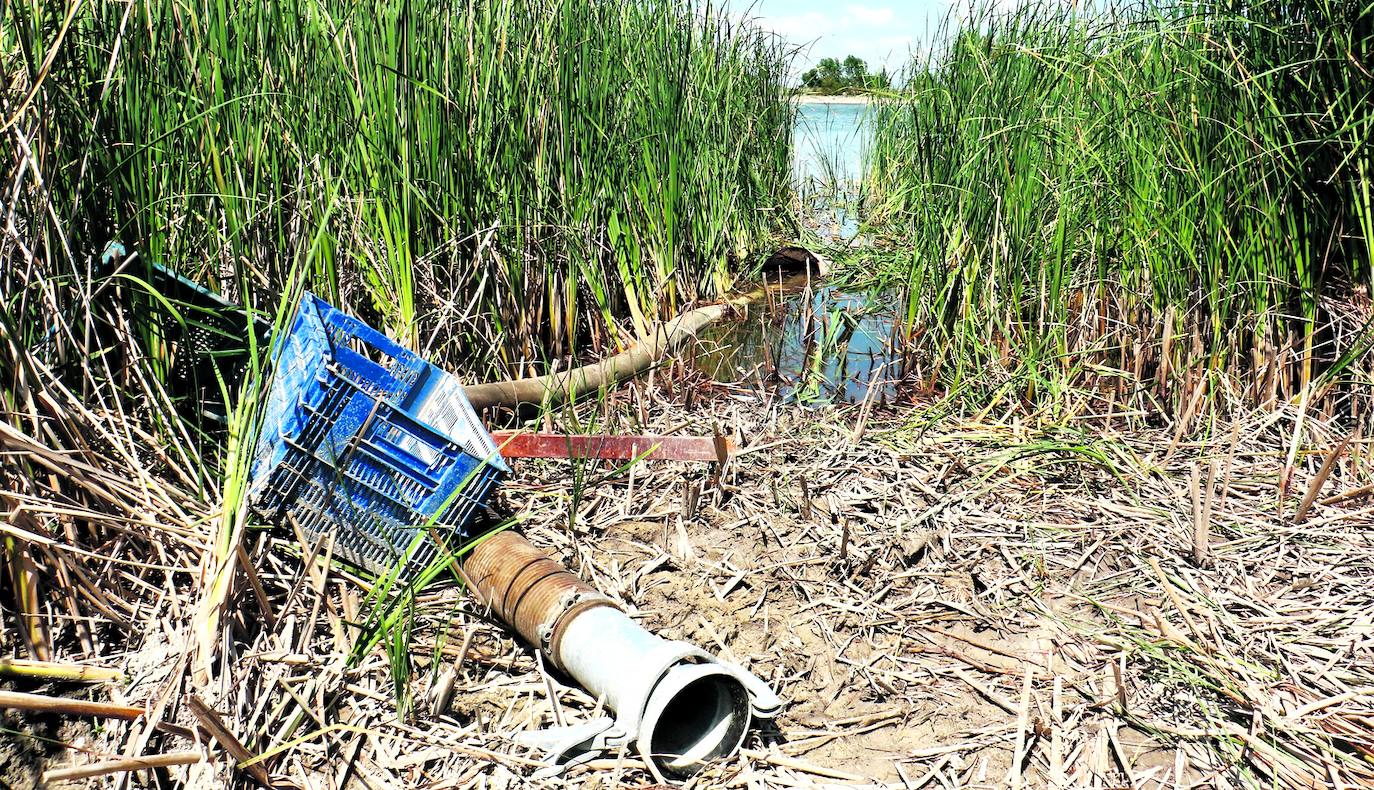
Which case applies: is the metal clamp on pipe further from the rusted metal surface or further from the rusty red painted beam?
the rusty red painted beam

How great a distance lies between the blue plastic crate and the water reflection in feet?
6.11

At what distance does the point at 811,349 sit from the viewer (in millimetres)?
4699

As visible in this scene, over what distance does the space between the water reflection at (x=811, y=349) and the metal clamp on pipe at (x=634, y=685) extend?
1.91m

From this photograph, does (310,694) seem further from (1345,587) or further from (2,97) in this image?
(1345,587)

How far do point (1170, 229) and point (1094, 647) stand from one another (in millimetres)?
1718

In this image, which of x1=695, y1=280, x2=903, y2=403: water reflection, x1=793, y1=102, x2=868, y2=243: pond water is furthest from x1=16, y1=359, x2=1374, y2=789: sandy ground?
x1=793, y1=102, x2=868, y2=243: pond water

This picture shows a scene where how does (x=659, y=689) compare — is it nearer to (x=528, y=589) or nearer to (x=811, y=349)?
(x=528, y=589)

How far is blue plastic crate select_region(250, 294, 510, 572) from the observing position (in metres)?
2.30

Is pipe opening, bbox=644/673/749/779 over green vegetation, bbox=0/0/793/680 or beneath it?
beneath

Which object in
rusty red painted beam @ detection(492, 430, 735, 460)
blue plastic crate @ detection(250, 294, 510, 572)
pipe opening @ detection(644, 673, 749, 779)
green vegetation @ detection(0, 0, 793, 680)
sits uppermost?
green vegetation @ detection(0, 0, 793, 680)

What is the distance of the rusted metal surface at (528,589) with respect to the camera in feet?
7.20

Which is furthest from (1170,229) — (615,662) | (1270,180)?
(615,662)

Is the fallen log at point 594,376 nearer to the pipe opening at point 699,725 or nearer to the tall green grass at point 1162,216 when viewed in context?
the tall green grass at point 1162,216

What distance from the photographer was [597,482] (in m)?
3.09
